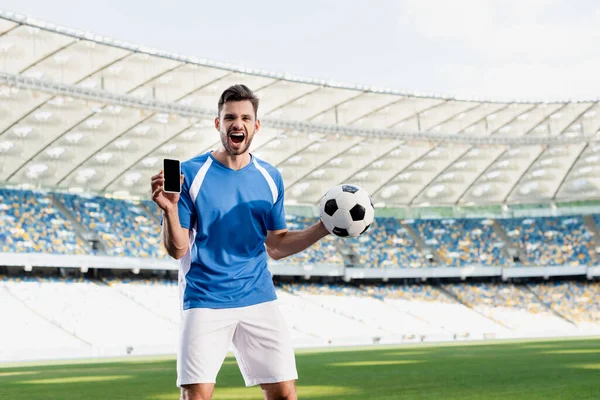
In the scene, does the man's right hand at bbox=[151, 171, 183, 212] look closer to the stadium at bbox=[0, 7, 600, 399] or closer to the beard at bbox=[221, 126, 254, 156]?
the beard at bbox=[221, 126, 254, 156]

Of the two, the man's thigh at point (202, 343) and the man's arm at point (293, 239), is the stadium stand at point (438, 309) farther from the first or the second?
the man's thigh at point (202, 343)

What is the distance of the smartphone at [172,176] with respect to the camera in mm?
4473

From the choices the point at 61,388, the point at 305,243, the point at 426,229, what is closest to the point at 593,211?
the point at 426,229

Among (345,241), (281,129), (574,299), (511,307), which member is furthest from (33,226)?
(574,299)

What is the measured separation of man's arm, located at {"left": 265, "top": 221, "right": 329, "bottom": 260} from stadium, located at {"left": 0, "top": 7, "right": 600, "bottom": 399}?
13948 millimetres

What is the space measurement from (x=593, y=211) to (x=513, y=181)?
26.4 ft

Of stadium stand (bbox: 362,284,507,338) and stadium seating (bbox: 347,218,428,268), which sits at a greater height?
stadium seating (bbox: 347,218,428,268)

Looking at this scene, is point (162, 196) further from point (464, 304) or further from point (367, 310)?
point (464, 304)

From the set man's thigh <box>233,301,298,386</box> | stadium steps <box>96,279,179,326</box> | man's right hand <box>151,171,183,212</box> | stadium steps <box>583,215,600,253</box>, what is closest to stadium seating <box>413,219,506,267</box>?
stadium steps <box>583,215,600,253</box>

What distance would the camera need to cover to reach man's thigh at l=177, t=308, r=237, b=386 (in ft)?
15.4

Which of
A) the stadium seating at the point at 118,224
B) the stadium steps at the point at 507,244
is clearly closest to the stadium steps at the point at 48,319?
the stadium seating at the point at 118,224

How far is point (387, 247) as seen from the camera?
60188mm

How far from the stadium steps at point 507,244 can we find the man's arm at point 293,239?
56527 millimetres

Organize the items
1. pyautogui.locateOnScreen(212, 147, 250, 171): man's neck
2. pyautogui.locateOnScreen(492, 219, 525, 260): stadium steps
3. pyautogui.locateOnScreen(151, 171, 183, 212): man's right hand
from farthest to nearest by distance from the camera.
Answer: pyautogui.locateOnScreen(492, 219, 525, 260): stadium steps < pyautogui.locateOnScreen(212, 147, 250, 171): man's neck < pyautogui.locateOnScreen(151, 171, 183, 212): man's right hand
